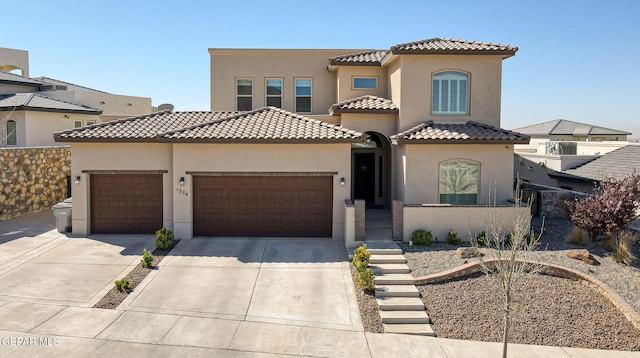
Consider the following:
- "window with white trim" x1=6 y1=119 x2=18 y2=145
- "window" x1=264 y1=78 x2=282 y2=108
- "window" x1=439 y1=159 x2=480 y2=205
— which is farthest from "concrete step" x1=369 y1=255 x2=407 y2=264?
"window with white trim" x1=6 y1=119 x2=18 y2=145

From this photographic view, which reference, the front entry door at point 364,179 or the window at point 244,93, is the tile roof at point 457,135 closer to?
the front entry door at point 364,179

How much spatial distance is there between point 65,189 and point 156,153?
995 cm

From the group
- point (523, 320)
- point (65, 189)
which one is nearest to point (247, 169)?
point (523, 320)

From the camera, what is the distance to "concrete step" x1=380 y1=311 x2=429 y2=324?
38.4 feet

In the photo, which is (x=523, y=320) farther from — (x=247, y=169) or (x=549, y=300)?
(x=247, y=169)

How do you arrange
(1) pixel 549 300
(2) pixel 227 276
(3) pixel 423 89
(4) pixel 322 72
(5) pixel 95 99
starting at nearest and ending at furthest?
(1) pixel 549 300 → (2) pixel 227 276 → (3) pixel 423 89 → (4) pixel 322 72 → (5) pixel 95 99

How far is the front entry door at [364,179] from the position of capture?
23125 mm

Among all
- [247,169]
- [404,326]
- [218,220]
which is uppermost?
[247,169]

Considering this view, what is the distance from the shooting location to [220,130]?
17953 mm

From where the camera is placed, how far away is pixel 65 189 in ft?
81.7

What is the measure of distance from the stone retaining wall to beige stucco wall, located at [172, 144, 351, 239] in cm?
901

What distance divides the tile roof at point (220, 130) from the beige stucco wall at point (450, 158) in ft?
8.70

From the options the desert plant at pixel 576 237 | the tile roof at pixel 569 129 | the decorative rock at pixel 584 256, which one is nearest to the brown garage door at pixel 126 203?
the decorative rock at pixel 584 256

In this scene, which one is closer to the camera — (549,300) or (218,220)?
(549,300)
